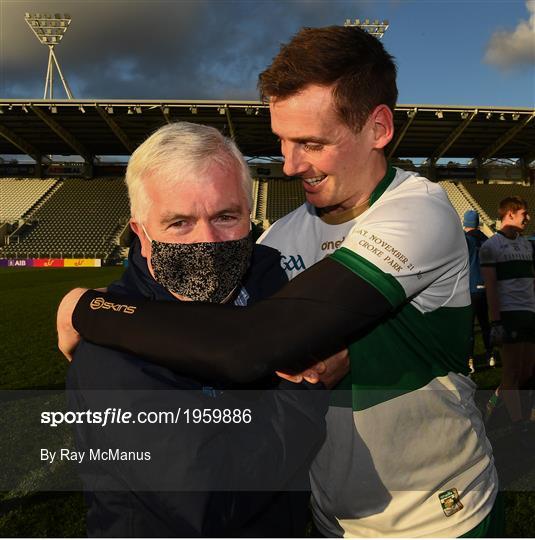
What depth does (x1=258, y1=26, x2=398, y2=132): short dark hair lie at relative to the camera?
159 centimetres

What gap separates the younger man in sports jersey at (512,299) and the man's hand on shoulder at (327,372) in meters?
4.32

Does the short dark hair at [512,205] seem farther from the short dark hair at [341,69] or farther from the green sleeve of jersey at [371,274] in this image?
the green sleeve of jersey at [371,274]

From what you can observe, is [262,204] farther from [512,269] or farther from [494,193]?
[512,269]

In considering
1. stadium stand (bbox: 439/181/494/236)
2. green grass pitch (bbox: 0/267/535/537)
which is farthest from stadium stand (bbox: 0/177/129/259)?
stadium stand (bbox: 439/181/494/236)

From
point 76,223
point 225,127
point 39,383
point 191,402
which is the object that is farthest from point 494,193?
point 191,402

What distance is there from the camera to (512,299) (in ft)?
17.4

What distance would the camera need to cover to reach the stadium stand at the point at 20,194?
37.2 m

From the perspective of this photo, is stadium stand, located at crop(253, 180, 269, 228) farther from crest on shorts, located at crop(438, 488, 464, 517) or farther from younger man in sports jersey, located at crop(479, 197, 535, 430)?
crest on shorts, located at crop(438, 488, 464, 517)

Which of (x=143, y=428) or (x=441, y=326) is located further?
(x=441, y=326)

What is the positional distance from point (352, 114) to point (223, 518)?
121 cm

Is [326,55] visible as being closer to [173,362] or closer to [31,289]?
[173,362]

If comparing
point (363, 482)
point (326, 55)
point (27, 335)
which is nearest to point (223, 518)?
point (363, 482)

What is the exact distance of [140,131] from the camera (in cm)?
3494

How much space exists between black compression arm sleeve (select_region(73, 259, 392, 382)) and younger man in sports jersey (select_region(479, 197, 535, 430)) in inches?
177
